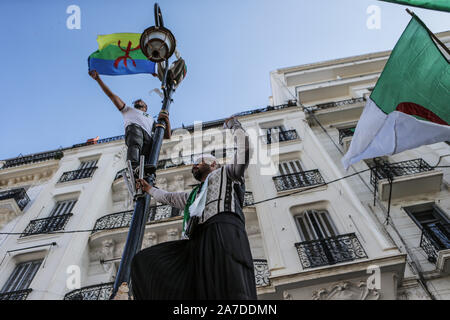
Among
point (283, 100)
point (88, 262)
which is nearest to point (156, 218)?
point (88, 262)

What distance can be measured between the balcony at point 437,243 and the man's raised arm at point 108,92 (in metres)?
7.76

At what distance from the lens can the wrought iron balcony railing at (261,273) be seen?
25.5ft

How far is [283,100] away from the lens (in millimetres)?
18906

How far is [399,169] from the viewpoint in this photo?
10.2m

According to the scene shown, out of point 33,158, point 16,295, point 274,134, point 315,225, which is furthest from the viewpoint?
point 33,158

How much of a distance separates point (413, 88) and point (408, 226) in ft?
15.1

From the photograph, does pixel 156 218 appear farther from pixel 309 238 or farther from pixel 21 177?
pixel 21 177

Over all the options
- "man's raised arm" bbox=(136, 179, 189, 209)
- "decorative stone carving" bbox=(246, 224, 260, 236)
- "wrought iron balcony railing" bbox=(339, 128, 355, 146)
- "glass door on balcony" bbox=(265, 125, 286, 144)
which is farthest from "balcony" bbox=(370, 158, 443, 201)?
"man's raised arm" bbox=(136, 179, 189, 209)

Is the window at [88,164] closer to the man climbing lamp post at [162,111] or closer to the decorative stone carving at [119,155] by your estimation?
the decorative stone carving at [119,155]

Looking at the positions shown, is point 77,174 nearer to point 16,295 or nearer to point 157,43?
point 16,295

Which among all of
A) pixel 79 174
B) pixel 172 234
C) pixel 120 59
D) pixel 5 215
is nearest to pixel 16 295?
pixel 172 234

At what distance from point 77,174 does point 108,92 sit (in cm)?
1108
